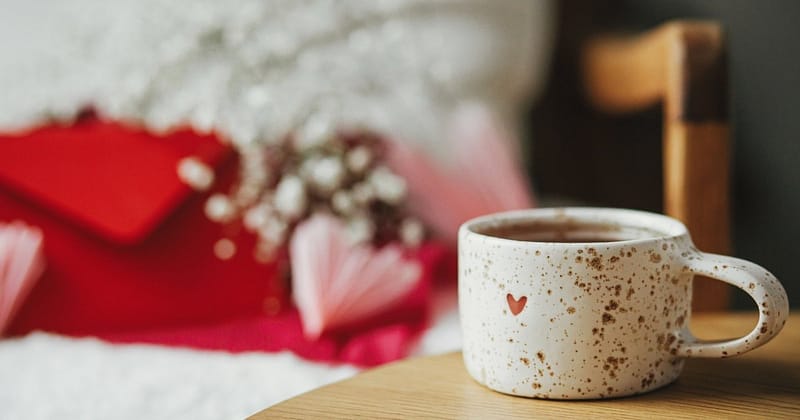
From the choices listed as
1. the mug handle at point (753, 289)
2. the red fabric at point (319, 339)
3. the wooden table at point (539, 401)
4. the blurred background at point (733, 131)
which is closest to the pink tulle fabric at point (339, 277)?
the red fabric at point (319, 339)

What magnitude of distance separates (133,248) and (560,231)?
0.39 m

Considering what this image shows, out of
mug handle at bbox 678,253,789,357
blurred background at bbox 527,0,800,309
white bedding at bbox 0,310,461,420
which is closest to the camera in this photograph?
mug handle at bbox 678,253,789,357

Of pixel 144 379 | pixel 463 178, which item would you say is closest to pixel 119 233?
pixel 144 379

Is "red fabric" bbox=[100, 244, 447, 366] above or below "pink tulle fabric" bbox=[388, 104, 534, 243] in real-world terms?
below

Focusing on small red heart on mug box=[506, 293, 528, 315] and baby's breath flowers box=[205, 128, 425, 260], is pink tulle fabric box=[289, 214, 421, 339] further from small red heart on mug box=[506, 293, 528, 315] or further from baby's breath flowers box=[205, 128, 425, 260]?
small red heart on mug box=[506, 293, 528, 315]

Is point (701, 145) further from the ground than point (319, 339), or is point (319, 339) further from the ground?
point (701, 145)

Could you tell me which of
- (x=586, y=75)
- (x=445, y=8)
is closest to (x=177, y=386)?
(x=445, y=8)

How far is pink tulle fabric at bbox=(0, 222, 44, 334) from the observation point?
638 mm

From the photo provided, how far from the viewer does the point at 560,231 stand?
18.1 inches

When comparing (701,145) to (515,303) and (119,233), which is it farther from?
(119,233)

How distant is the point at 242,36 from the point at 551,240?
1.22ft

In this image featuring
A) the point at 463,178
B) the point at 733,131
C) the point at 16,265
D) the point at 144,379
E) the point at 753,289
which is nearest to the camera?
the point at 753,289

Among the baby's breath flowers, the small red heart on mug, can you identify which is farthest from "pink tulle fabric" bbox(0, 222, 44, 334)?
the small red heart on mug

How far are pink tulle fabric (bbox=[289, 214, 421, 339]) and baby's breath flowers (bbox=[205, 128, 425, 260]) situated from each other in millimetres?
27
